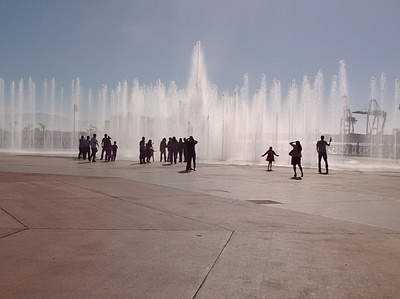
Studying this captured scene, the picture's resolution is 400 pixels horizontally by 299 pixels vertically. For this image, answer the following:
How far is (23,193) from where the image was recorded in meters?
9.89

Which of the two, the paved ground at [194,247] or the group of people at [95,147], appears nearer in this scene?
the paved ground at [194,247]

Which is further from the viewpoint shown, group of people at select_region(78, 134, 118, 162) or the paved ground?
group of people at select_region(78, 134, 118, 162)

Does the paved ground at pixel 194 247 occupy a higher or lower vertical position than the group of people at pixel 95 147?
lower

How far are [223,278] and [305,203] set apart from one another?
19.1 ft

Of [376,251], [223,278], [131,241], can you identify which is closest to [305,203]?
[376,251]

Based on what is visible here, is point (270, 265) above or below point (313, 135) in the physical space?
below

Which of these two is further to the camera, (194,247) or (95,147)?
(95,147)

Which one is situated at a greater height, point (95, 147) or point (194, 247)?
point (95, 147)

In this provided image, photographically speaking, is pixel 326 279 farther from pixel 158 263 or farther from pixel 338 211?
pixel 338 211

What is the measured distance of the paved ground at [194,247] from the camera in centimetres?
387

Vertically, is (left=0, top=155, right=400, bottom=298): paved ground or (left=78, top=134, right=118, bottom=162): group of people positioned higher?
(left=78, top=134, right=118, bottom=162): group of people

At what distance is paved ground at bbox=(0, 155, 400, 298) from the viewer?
387cm

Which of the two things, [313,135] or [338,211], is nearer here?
[338,211]

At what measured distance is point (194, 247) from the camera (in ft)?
17.3
